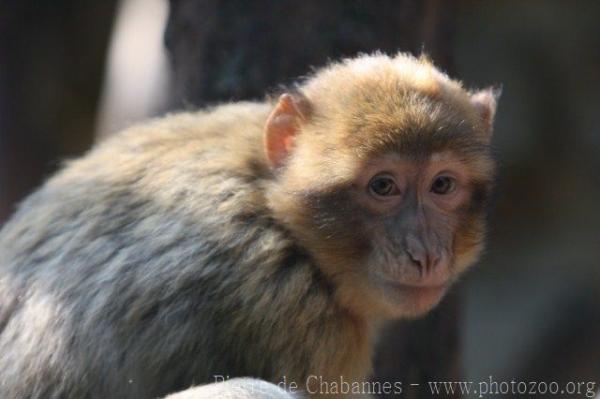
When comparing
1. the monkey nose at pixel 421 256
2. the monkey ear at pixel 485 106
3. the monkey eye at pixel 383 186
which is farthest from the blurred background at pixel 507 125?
the monkey nose at pixel 421 256

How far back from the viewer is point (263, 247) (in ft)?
15.4

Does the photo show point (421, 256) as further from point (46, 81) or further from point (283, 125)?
point (46, 81)

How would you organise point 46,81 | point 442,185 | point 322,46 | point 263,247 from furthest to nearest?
1. point 46,81
2. point 322,46
3. point 442,185
4. point 263,247

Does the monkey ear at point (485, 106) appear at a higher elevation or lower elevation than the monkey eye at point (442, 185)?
higher

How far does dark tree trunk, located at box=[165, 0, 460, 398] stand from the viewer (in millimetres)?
6672

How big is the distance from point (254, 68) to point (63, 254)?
2449 millimetres

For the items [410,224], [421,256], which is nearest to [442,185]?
[410,224]

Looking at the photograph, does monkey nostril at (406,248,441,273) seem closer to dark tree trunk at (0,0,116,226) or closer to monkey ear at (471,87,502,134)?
monkey ear at (471,87,502,134)

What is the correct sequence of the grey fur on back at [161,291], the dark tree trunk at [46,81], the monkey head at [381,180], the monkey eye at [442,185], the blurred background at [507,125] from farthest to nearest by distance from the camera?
the dark tree trunk at [46,81] < the blurred background at [507,125] < the monkey eye at [442,185] < the monkey head at [381,180] < the grey fur on back at [161,291]

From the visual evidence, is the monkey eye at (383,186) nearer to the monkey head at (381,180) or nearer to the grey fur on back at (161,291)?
the monkey head at (381,180)

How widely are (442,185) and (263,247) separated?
0.94 m

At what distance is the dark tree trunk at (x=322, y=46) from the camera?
21.9ft

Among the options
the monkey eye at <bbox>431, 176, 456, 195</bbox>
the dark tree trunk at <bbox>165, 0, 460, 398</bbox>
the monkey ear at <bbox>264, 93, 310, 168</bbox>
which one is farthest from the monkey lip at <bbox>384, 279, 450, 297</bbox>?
the dark tree trunk at <bbox>165, 0, 460, 398</bbox>

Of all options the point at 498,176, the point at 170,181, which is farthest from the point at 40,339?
the point at 498,176
